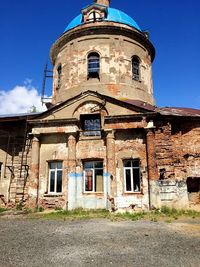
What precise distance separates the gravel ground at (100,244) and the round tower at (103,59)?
1001cm

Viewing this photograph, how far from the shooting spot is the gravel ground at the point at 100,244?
5680 millimetres

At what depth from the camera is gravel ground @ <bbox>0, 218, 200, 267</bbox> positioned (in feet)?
18.6

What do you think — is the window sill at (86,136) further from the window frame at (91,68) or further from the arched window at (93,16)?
the arched window at (93,16)

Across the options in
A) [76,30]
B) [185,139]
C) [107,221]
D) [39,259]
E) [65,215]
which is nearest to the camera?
[39,259]

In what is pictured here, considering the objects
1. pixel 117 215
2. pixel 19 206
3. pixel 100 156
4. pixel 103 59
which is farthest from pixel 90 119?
pixel 19 206

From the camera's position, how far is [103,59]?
18094 mm

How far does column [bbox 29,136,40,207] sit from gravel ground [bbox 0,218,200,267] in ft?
11.5

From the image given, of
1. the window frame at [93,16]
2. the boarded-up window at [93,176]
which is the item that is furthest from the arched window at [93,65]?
the boarded-up window at [93,176]

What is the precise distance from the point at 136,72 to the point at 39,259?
1555 cm

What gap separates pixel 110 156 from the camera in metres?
13.8

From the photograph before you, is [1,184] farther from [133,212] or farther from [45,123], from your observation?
[133,212]

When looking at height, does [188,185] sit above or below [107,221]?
above

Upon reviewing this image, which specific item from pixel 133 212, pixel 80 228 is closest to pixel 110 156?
pixel 133 212

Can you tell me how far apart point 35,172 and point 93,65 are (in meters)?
8.60
